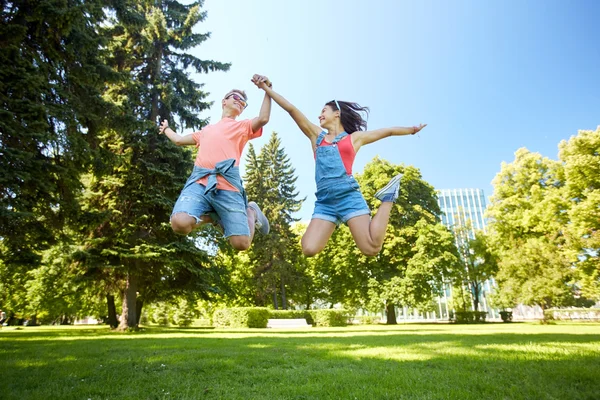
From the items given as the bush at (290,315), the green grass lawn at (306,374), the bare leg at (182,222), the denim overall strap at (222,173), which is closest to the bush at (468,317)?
the bush at (290,315)

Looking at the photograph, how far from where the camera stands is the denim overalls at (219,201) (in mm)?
4309

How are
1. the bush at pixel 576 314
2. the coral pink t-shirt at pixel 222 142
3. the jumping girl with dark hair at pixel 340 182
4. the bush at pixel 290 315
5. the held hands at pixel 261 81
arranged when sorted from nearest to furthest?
the jumping girl with dark hair at pixel 340 182, the coral pink t-shirt at pixel 222 142, the held hands at pixel 261 81, the bush at pixel 290 315, the bush at pixel 576 314

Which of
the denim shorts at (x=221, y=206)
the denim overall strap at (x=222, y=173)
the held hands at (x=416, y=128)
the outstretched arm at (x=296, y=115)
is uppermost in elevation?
the outstretched arm at (x=296, y=115)

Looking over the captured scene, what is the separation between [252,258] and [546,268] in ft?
83.0

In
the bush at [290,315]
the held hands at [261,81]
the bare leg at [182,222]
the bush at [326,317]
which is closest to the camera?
the bare leg at [182,222]

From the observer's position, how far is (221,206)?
Result: 14.4 feet

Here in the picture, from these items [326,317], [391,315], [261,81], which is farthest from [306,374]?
[391,315]

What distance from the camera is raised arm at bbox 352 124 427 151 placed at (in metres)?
4.74

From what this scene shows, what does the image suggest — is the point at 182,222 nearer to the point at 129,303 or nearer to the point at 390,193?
the point at 390,193

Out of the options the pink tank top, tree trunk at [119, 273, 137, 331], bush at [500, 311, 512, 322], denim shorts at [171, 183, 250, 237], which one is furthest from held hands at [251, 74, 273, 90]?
bush at [500, 311, 512, 322]

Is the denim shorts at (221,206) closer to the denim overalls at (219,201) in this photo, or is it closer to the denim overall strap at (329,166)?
the denim overalls at (219,201)

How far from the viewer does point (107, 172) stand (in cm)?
1174

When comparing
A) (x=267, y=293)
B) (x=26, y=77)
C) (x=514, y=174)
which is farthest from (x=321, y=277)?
(x=26, y=77)

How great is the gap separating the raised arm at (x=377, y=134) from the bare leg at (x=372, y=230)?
3.16ft
